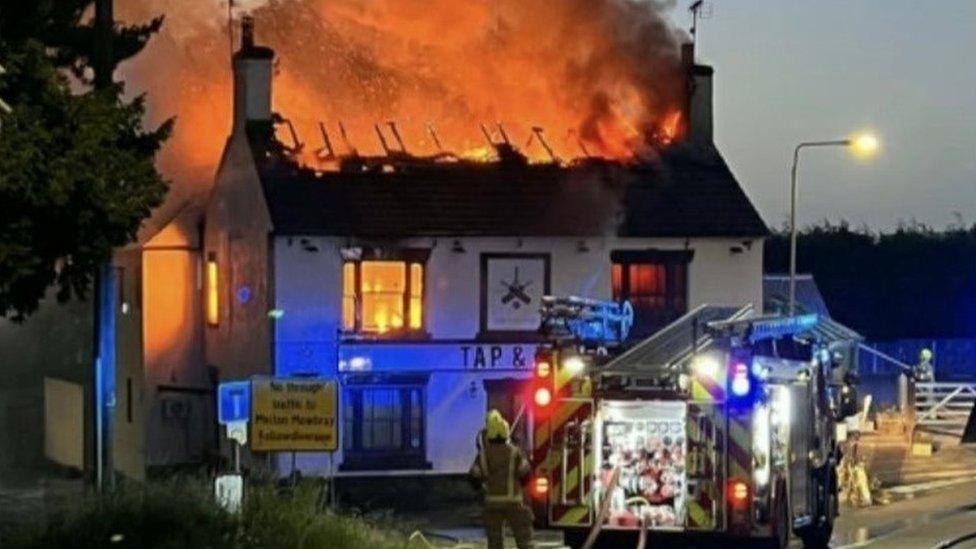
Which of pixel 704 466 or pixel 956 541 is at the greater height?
pixel 704 466

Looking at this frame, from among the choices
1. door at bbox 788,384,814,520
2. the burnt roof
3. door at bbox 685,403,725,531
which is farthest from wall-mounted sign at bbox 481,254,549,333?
door at bbox 685,403,725,531

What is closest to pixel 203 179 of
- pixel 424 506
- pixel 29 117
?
pixel 424 506

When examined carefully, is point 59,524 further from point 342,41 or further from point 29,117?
point 342,41

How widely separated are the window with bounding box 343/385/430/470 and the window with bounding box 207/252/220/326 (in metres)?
4.65

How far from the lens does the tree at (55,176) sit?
19922 millimetres

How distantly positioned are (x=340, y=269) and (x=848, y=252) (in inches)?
1827

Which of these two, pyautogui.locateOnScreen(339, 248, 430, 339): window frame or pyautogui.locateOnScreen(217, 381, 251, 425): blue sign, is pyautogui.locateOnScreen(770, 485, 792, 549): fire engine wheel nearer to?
pyautogui.locateOnScreen(217, 381, 251, 425): blue sign

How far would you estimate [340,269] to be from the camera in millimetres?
34906

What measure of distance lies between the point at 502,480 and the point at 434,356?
15608mm

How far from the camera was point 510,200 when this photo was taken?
120 feet

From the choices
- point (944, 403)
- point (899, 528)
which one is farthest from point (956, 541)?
point (944, 403)

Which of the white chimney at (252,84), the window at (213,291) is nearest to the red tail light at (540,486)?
the white chimney at (252,84)

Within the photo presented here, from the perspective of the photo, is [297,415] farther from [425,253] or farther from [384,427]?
[425,253]

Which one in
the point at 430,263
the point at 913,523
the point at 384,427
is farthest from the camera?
the point at 430,263
